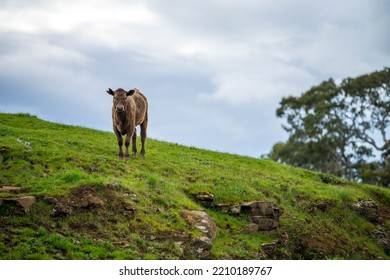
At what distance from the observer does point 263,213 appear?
67.1 ft

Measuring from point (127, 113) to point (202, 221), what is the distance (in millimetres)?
7611

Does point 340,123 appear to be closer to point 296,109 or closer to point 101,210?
point 296,109

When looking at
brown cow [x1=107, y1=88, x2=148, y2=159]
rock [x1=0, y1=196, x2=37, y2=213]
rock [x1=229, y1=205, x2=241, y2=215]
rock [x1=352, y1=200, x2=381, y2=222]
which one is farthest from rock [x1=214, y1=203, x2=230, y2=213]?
rock [x1=352, y1=200, x2=381, y2=222]

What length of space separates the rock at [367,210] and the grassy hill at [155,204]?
171 mm

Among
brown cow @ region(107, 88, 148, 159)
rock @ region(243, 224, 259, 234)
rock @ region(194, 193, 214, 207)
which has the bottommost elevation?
rock @ region(243, 224, 259, 234)

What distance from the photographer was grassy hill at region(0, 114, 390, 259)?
49.8ft

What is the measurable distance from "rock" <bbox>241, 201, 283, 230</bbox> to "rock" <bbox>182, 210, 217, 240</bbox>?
2465 mm

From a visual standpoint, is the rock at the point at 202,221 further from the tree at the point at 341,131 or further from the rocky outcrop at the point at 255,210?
the tree at the point at 341,131

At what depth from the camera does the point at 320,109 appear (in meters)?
63.9

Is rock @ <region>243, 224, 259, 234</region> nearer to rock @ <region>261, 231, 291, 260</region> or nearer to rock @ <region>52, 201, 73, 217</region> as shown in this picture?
rock @ <region>261, 231, 291, 260</region>

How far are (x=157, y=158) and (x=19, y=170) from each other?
7.95 metres

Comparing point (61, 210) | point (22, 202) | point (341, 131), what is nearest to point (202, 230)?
point (61, 210)

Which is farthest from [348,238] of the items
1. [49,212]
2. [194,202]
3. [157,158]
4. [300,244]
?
[49,212]

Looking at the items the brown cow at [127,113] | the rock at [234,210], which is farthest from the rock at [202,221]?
the brown cow at [127,113]
